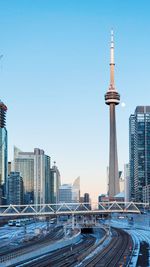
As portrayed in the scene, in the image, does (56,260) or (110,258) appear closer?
→ (56,260)

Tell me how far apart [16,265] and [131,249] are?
138ft

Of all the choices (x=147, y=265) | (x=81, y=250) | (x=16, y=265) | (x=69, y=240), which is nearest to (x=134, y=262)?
(x=147, y=265)

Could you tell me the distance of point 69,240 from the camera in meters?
141

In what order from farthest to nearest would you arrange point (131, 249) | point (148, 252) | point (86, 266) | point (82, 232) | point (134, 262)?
point (82, 232)
point (131, 249)
point (148, 252)
point (134, 262)
point (86, 266)

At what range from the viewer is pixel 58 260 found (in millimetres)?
97562

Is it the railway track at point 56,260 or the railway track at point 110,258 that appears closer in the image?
the railway track at point 56,260

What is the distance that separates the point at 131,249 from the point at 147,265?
3494cm

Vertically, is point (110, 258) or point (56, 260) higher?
point (56, 260)

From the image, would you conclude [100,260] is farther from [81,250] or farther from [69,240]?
[69,240]

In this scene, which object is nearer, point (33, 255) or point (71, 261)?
point (71, 261)

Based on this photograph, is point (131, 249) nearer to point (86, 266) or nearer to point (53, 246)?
point (53, 246)

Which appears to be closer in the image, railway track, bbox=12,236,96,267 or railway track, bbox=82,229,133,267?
railway track, bbox=12,236,96,267

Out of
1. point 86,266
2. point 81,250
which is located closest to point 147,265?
point 86,266

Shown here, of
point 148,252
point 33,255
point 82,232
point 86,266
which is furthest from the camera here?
point 82,232
